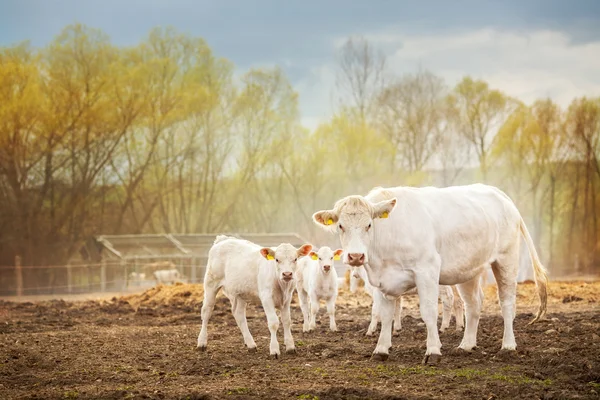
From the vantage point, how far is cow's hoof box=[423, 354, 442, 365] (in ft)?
32.9

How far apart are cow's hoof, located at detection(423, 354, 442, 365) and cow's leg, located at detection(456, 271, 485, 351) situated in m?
1.41

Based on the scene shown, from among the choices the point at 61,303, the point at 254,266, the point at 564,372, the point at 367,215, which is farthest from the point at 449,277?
the point at 61,303

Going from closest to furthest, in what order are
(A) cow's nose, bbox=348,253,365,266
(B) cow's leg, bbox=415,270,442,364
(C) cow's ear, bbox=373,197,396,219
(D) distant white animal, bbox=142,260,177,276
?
(A) cow's nose, bbox=348,253,365,266, (B) cow's leg, bbox=415,270,442,364, (C) cow's ear, bbox=373,197,396,219, (D) distant white animal, bbox=142,260,177,276

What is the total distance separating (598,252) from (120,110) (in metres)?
37.3

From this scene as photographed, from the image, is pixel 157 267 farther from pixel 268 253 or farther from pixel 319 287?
pixel 268 253

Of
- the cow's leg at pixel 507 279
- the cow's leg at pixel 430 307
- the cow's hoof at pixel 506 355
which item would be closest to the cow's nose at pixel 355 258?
the cow's leg at pixel 430 307

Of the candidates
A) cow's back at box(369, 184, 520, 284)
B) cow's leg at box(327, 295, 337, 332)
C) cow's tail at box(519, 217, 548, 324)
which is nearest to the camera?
cow's back at box(369, 184, 520, 284)

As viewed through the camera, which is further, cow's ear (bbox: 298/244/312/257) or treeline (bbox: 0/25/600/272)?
treeline (bbox: 0/25/600/272)

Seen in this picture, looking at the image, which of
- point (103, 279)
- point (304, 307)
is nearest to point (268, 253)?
point (304, 307)

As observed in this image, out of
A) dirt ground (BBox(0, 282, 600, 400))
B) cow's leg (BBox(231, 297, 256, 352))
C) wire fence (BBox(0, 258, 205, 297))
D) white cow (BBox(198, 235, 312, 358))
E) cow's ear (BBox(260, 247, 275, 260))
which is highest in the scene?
cow's ear (BBox(260, 247, 275, 260))

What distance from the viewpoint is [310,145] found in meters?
64.8

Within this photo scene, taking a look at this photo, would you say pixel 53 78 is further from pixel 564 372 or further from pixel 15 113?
pixel 564 372

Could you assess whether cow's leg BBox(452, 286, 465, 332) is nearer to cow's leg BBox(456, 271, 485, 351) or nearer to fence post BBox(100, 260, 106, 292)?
cow's leg BBox(456, 271, 485, 351)

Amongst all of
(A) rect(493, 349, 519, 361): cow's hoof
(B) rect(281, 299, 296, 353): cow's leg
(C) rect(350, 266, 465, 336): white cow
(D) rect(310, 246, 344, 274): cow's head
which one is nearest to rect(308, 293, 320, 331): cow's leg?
(D) rect(310, 246, 344, 274): cow's head
